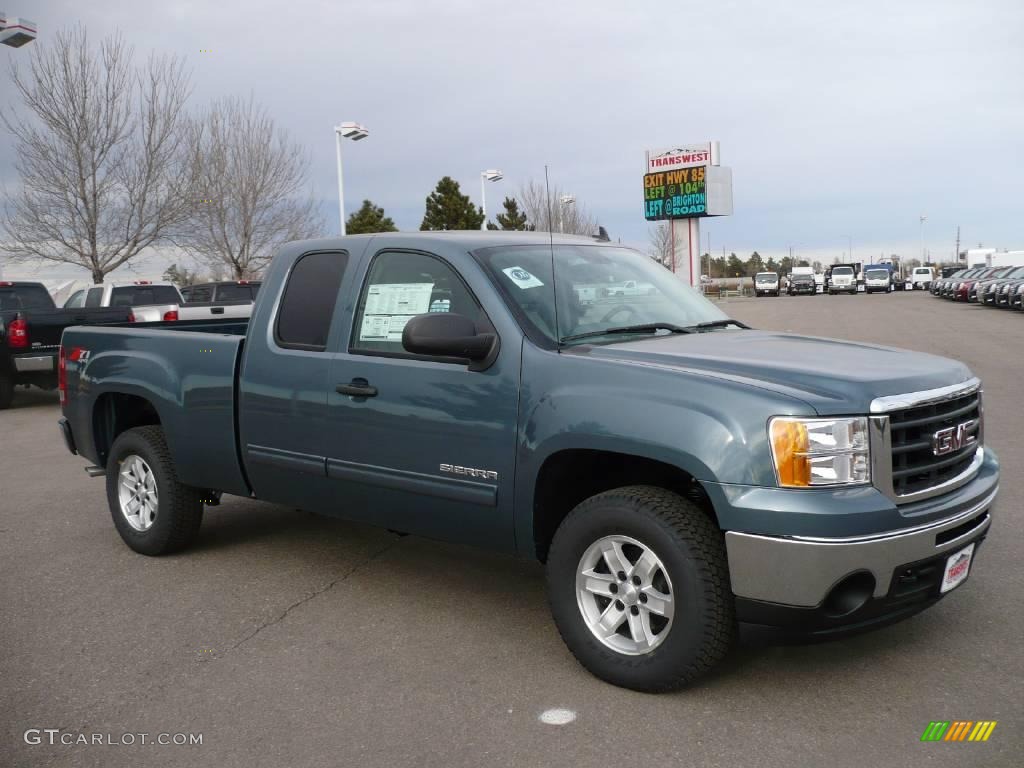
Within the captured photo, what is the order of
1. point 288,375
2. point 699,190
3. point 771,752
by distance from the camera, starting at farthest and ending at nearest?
point 699,190
point 288,375
point 771,752

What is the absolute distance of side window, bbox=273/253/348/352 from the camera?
5051mm

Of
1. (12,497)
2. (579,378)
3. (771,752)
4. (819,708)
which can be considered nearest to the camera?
(771,752)

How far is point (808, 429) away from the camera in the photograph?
11.4ft

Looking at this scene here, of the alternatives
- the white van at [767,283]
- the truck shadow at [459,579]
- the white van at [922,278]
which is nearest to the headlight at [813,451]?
the truck shadow at [459,579]

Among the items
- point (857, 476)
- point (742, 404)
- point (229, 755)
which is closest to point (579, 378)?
point (742, 404)

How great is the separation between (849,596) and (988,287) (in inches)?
1548

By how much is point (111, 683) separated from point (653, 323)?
2.86m

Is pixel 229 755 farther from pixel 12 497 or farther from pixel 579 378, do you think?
pixel 12 497

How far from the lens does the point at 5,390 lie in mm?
14477

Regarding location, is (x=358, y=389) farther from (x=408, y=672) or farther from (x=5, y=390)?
(x=5, y=390)

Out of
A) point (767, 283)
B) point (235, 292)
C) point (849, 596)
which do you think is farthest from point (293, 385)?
point (767, 283)

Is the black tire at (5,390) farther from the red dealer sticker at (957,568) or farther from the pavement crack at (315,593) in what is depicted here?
the red dealer sticker at (957,568)

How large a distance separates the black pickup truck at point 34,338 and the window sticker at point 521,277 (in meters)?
10.6

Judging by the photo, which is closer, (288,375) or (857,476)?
(857,476)
